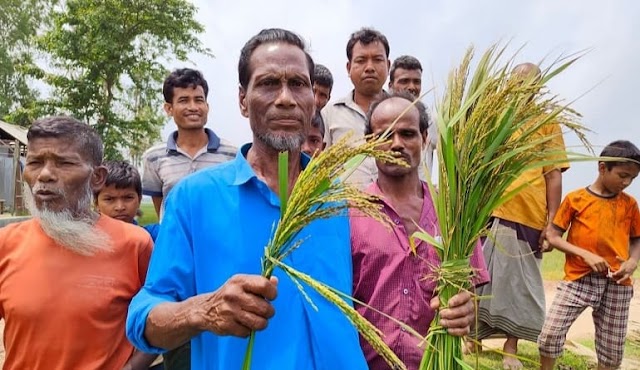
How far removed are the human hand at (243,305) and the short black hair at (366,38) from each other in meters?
3.16

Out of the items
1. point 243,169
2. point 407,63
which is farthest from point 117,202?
point 407,63

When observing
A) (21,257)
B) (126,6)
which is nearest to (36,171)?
(21,257)

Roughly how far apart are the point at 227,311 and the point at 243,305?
47 mm

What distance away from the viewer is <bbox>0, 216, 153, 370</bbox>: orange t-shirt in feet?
7.13

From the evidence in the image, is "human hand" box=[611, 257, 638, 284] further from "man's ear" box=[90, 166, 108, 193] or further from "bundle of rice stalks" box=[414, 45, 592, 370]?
"man's ear" box=[90, 166, 108, 193]

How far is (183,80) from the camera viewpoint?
3.90m

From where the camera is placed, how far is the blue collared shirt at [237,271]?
1.64 metres

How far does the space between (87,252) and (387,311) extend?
1260 millimetres

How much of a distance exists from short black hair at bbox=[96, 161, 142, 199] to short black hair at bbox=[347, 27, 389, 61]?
1.89 metres

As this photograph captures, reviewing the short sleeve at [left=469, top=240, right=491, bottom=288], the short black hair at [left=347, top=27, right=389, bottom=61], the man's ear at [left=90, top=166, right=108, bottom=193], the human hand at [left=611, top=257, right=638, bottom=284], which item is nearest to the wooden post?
the short black hair at [left=347, top=27, right=389, bottom=61]

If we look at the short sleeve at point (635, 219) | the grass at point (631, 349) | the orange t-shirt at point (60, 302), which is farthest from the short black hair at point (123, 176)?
the grass at point (631, 349)

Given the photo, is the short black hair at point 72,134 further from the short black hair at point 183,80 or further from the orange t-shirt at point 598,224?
the orange t-shirt at point 598,224

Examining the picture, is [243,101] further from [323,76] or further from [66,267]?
[323,76]

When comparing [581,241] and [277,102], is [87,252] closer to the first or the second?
[277,102]
